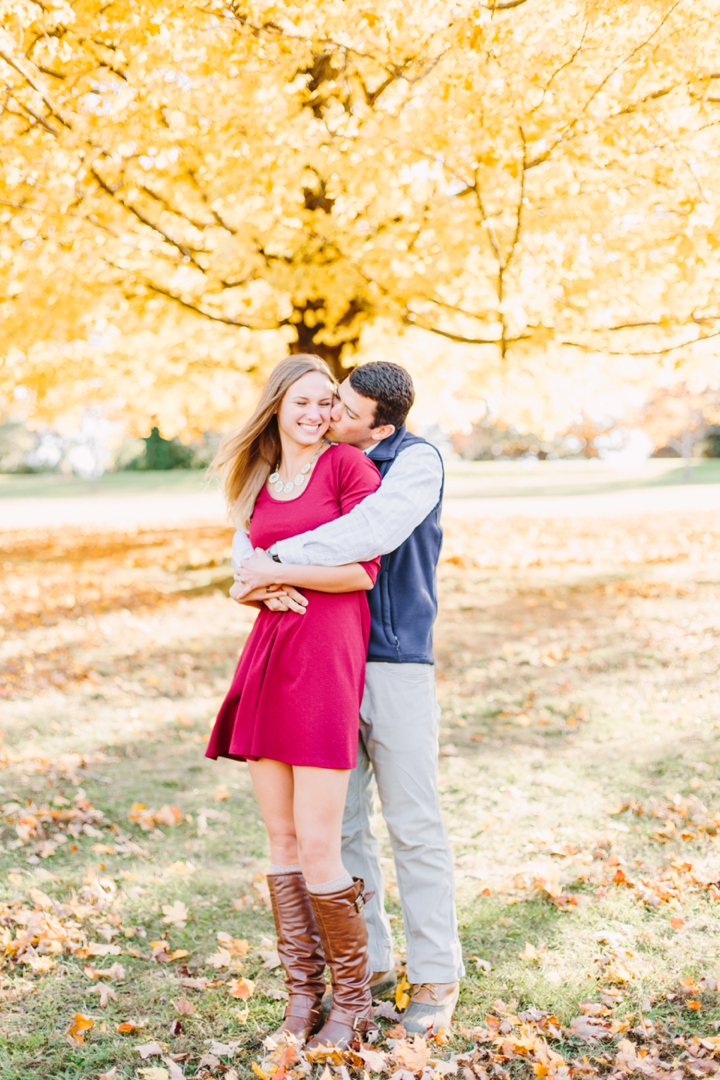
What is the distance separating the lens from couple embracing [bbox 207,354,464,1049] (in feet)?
9.32

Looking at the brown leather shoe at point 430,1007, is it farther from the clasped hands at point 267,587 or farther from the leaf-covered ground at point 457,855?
the clasped hands at point 267,587

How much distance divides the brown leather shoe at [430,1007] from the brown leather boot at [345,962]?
14 centimetres

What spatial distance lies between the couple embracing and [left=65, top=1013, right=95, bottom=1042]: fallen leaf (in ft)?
2.41

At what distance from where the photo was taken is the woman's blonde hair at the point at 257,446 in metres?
3.10

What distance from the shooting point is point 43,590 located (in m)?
12.6

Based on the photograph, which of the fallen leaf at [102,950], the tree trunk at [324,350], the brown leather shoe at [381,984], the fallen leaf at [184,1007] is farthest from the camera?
the tree trunk at [324,350]

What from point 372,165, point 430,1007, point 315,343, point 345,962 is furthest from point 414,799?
point 315,343

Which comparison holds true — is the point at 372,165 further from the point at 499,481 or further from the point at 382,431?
the point at 499,481

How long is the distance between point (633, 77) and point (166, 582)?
9655mm

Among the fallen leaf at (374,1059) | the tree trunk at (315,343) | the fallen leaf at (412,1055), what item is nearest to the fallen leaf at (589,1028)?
the fallen leaf at (412,1055)

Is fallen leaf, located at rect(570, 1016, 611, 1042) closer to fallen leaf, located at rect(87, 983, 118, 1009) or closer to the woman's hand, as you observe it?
A: fallen leaf, located at rect(87, 983, 118, 1009)

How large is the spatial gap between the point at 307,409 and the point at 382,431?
0.91 feet

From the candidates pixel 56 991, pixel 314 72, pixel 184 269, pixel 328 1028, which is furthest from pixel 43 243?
pixel 328 1028

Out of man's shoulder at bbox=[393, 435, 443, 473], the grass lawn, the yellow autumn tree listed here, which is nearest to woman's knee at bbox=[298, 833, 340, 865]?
man's shoulder at bbox=[393, 435, 443, 473]
